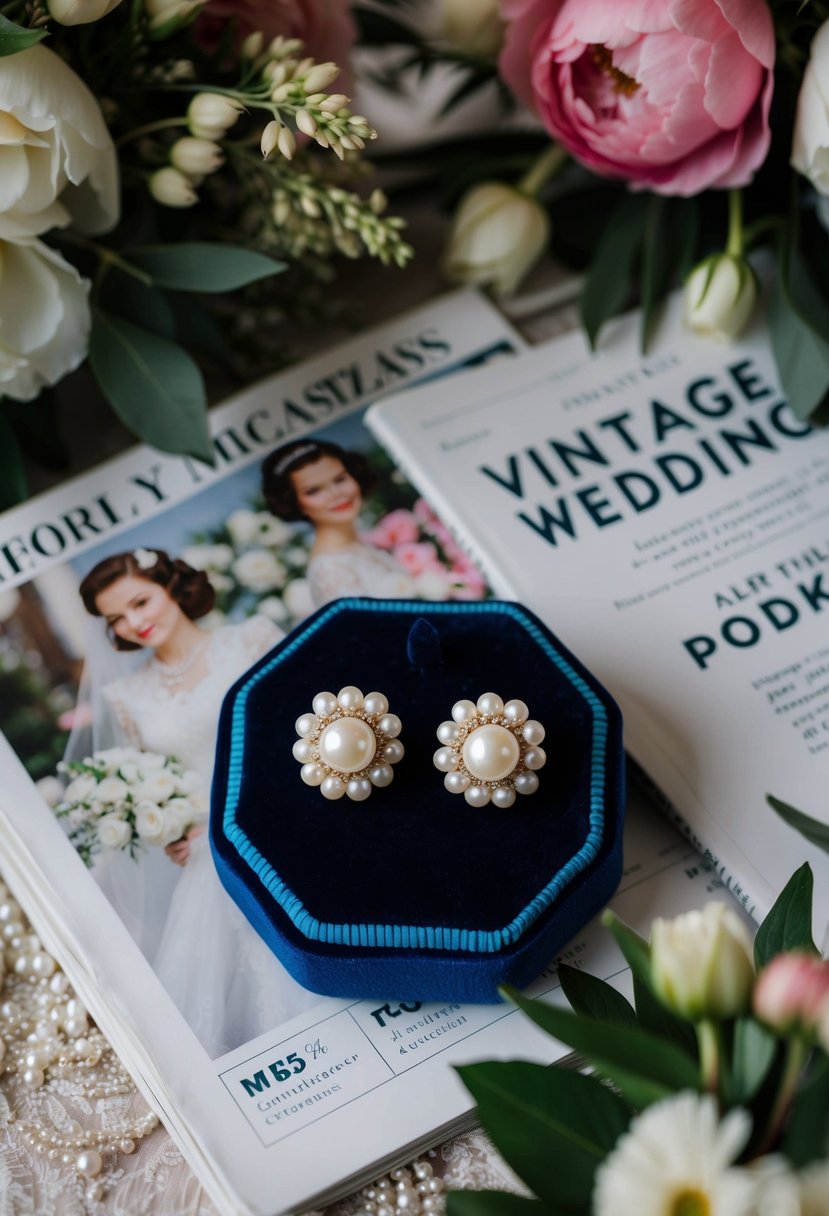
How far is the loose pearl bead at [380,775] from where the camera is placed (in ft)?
1.59


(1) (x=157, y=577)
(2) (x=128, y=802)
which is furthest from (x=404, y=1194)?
(1) (x=157, y=577)

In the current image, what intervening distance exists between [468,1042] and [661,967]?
16cm

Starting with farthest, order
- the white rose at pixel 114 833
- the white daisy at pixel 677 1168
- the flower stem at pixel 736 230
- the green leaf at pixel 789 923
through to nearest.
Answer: the flower stem at pixel 736 230 < the white rose at pixel 114 833 < the green leaf at pixel 789 923 < the white daisy at pixel 677 1168

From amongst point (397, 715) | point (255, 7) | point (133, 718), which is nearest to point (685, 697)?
point (397, 715)

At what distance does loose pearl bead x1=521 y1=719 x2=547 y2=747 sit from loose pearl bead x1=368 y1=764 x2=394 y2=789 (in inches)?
2.4

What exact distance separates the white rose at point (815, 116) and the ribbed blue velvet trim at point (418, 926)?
0.88 feet

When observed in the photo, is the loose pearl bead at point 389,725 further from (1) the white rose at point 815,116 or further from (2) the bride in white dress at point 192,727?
(1) the white rose at point 815,116

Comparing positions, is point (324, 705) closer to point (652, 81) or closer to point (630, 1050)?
point (630, 1050)

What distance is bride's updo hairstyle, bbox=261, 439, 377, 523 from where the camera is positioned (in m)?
0.63

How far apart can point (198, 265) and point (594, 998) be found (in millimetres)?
422

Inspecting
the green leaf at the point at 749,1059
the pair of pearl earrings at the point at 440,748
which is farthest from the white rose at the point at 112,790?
the green leaf at the point at 749,1059

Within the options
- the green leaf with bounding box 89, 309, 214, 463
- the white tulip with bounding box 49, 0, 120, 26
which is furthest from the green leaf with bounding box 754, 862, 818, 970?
the white tulip with bounding box 49, 0, 120, 26

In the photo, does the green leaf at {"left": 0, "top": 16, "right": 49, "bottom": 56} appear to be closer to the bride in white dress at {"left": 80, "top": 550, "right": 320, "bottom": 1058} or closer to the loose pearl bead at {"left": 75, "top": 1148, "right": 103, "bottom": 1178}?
the bride in white dress at {"left": 80, "top": 550, "right": 320, "bottom": 1058}

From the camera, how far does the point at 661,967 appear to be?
0.35 meters
